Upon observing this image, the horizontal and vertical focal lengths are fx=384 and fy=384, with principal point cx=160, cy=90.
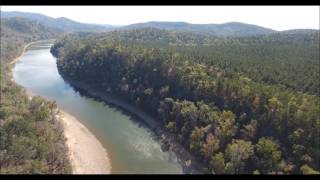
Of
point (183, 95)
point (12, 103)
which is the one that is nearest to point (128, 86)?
point (183, 95)

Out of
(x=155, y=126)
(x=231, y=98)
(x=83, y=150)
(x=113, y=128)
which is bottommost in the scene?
(x=113, y=128)

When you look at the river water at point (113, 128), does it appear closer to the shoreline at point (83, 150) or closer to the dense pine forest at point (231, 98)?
the shoreline at point (83, 150)

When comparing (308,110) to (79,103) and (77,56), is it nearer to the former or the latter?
(79,103)

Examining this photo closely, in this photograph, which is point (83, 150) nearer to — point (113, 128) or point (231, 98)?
point (113, 128)

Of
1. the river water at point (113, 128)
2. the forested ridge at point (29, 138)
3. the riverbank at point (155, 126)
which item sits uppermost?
the forested ridge at point (29, 138)

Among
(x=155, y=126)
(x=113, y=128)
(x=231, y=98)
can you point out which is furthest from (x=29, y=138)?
(x=231, y=98)

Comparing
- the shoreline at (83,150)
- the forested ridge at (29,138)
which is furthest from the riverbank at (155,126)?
the forested ridge at (29,138)
